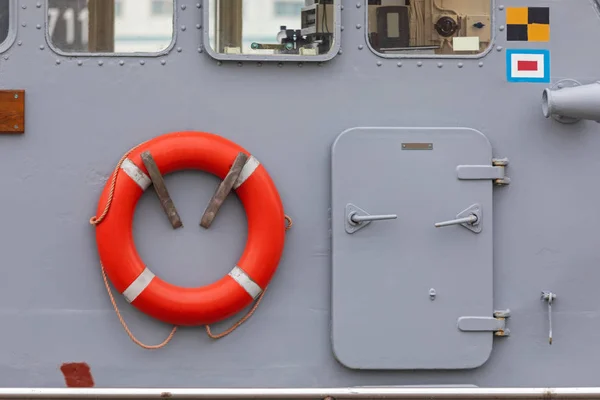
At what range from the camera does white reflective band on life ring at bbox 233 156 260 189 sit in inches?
173

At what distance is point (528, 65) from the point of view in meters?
4.58

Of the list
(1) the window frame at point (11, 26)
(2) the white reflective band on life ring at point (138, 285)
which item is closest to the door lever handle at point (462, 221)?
(2) the white reflective band on life ring at point (138, 285)

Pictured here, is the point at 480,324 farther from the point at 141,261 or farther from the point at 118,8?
the point at 118,8

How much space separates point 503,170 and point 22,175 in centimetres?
213

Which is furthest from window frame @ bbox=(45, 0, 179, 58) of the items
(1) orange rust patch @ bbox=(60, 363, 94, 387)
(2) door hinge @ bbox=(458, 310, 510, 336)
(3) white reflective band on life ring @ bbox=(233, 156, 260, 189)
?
(2) door hinge @ bbox=(458, 310, 510, 336)

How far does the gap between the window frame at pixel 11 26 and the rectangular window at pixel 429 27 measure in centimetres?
154

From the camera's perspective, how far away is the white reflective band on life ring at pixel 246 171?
14.5ft

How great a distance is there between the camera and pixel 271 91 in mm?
4496

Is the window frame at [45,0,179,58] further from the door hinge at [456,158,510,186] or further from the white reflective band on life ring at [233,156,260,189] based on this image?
the door hinge at [456,158,510,186]

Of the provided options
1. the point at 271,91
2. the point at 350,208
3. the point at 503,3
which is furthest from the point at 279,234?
the point at 503,3

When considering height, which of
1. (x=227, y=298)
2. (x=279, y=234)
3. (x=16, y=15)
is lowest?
(x=227, y=298)

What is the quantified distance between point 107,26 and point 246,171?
0.88m

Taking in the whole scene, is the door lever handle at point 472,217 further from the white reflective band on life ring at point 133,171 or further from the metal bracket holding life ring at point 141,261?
the white reflective band on life ring at point 133,171

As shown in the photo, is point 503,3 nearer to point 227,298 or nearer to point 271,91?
point 271,91
